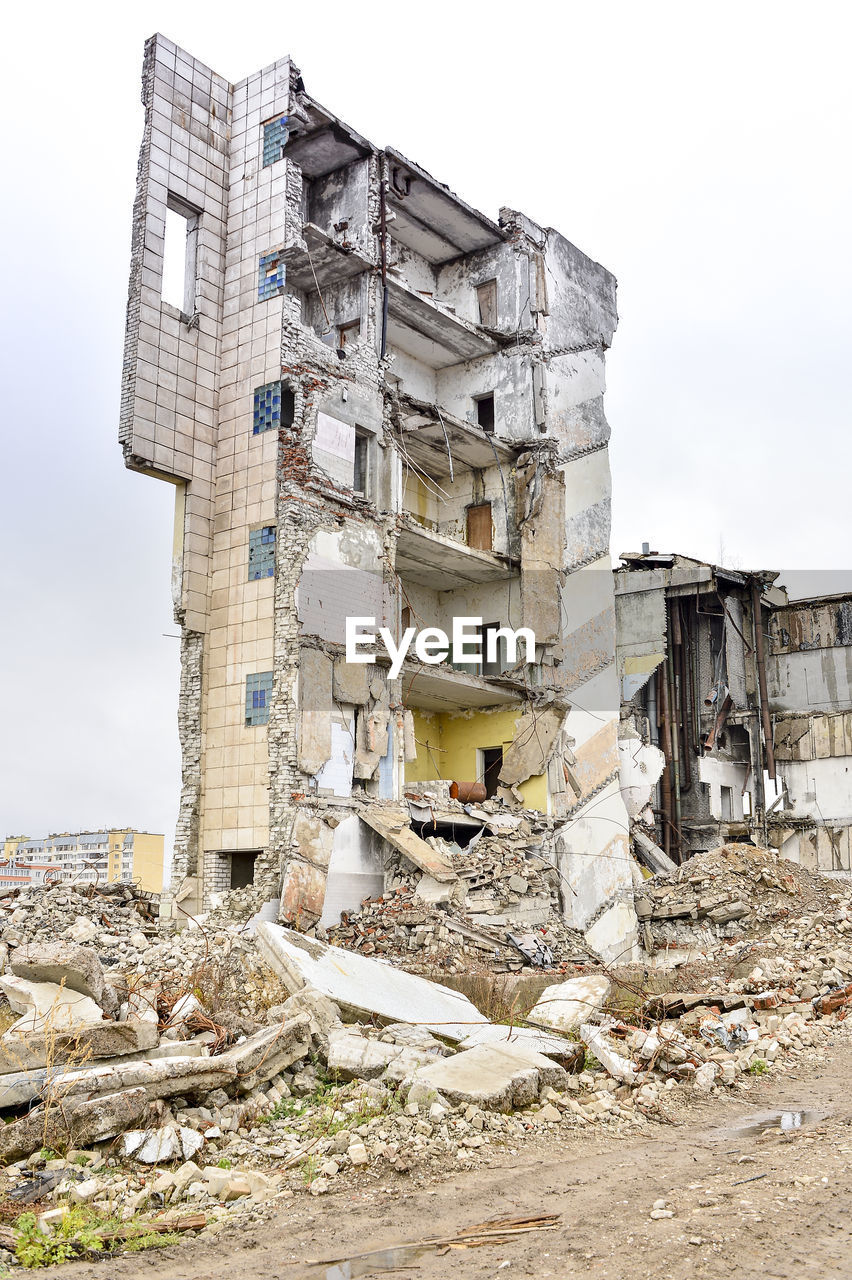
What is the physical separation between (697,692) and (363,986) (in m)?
21.0

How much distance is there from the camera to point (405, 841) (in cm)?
1694

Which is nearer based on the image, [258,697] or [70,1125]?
[70,1125]

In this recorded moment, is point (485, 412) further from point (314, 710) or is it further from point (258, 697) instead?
point (258, 697)

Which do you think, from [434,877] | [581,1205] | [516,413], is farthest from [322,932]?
[516,413]

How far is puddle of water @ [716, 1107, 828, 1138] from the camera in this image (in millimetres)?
6848

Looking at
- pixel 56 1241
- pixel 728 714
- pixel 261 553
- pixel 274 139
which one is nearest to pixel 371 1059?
pixel 56 1241

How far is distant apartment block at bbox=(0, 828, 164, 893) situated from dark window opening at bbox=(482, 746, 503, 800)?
6.93 meters

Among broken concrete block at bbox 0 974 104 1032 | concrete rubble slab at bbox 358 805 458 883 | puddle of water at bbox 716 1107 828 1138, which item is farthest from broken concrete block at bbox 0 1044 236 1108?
concrete rubble slab at bbox 358 805 458 883

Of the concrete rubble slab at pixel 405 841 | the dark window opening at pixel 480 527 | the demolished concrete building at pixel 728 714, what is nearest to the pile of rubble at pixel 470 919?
the concrete rubble slab at pixel 405 841

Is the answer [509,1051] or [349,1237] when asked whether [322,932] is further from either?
[349,1237]

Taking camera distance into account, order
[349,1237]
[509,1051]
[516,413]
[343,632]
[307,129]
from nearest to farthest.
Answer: [349,1237] → [509,1051] → [343,632] → [307,129] → [516,413]

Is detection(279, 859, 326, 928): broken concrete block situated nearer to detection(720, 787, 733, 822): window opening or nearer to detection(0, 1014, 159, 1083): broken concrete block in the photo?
detection(0, 1014, 159, 1083): broken concrete block

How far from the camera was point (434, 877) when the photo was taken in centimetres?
1625

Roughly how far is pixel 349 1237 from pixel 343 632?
13.2 meters
